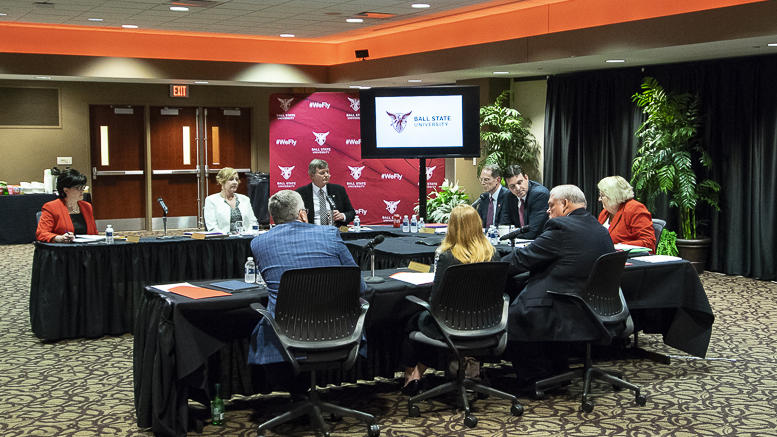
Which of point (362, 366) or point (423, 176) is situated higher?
point (423, 176)

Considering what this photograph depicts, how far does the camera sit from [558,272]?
438 centimetres

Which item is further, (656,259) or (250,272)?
(656,259)

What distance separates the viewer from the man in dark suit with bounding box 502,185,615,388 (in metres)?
4.35

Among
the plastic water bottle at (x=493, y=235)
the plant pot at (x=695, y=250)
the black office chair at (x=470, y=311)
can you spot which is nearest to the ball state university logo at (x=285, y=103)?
the plastic water bottle at (x=493, y=235)

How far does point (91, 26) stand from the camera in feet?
33.6

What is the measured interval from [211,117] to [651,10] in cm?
851

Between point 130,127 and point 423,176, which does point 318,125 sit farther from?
point 130,127

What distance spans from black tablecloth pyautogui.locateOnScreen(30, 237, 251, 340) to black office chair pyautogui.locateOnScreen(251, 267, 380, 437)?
273 cm

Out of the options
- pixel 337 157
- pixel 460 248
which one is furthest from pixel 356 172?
pixel 460 248

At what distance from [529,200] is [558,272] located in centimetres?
214

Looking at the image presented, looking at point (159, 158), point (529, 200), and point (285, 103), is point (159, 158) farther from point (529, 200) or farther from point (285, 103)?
point (529, 200)

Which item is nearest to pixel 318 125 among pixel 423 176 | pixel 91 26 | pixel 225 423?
pixel 423 176

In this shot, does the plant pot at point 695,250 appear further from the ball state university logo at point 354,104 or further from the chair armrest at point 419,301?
the chair armrest at point 419,301

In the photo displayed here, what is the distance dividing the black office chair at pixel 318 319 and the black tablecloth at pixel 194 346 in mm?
315
